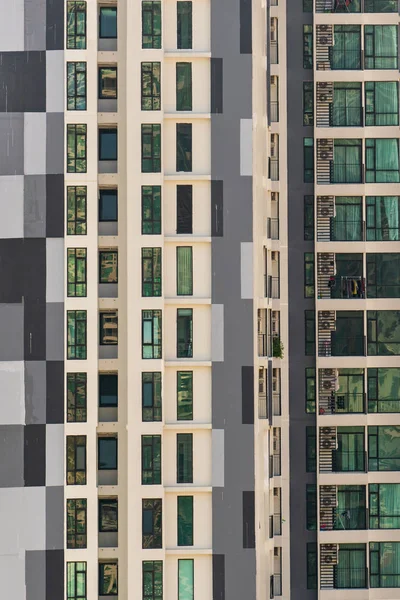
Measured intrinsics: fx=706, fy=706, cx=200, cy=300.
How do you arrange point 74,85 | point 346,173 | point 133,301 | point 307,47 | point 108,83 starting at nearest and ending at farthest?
point 133,301 → point 74,85 → point 108,83 → point 346,173 → point 307,47

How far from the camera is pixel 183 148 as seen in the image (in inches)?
1033

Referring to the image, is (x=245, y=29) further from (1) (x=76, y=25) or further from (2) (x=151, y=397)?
(2) (x=151, y=397)

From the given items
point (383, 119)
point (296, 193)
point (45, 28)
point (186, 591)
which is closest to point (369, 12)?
point (383, 119)

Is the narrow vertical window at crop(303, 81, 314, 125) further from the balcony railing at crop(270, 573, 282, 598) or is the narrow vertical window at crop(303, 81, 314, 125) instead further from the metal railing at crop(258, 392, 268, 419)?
the balcony railing at crop(270, 573, 282, 598)

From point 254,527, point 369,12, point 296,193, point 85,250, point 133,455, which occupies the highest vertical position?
point 369,12

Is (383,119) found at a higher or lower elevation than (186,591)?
higher

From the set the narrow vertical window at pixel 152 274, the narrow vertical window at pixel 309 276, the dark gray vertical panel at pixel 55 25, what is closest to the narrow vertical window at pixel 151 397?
the narrow vertical window at pixel 152 274

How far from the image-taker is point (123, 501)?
84.8 ft

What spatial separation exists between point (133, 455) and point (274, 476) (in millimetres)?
8082

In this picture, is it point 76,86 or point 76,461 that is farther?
point 76,86

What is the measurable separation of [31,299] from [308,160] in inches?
559

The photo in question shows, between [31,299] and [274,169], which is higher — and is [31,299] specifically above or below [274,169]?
below

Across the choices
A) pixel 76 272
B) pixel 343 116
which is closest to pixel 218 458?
pixel 76 272

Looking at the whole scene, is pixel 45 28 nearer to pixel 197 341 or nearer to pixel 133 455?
pixel 197 341
